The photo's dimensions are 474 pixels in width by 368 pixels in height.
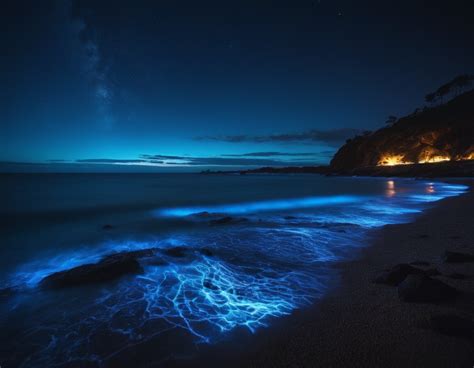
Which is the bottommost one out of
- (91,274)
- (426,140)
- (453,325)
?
(91,274)

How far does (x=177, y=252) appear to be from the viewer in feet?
24.4

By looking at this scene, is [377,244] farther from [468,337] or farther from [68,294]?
[68,294]

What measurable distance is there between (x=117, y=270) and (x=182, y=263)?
1.60m

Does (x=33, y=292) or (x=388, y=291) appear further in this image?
(x=33, y=292)

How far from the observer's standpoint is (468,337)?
2.86 metres

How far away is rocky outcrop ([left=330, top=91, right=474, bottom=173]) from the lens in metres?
55.9

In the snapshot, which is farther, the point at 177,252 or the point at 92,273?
the point at 177,252

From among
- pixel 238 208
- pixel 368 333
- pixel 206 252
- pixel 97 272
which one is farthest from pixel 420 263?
pixel 238 208

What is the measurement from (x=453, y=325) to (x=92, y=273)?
640 cm

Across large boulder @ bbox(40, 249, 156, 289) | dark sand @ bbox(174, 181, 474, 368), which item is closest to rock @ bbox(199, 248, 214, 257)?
large boulder @ bbox(40, 249, 156, 289)

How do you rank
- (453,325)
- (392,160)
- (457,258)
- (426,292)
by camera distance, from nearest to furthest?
(453,325)
(426,292)
(457,258)
(392,160)

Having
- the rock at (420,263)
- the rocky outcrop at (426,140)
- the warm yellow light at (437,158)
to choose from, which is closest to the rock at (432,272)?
the rock at (420,263)

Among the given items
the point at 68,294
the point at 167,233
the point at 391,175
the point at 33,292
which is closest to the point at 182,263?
the point at 68,294

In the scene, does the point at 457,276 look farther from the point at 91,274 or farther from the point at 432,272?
the point at 91,274
